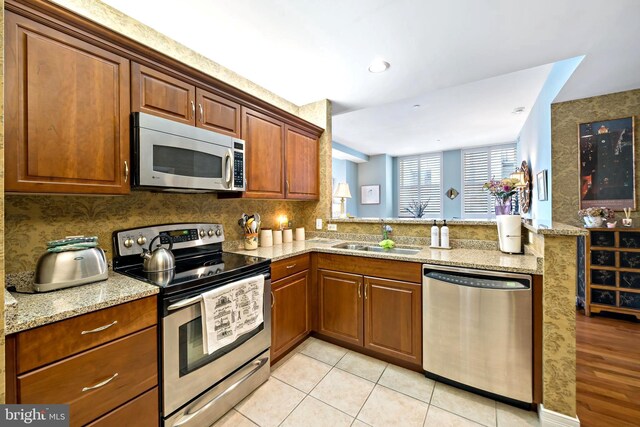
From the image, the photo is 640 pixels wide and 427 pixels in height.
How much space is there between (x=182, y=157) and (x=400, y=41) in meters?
1.76

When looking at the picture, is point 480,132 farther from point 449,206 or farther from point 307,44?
point 307,44

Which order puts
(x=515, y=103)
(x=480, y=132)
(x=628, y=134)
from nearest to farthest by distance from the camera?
(x=628, y=134) < (x=515, y=103) < (x=480, y=132)

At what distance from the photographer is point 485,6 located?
5.26 feet

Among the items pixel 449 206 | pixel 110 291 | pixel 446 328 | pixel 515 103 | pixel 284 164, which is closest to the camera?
pixel 110 291

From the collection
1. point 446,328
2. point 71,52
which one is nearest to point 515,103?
point 446,328

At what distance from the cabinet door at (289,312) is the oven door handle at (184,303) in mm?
679

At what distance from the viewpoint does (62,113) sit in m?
1.27

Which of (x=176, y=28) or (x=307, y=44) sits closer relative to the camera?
(x=176, y=28)

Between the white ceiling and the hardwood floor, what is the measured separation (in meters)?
2.44

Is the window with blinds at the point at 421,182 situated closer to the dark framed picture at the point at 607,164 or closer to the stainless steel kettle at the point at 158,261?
the dark framed picture at the point at 607,164

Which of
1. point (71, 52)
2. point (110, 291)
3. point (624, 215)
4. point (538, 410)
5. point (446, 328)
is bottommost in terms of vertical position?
point (538, 410)

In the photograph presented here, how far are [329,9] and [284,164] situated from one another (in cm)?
131

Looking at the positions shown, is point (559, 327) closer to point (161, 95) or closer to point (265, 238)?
point (265, 238)

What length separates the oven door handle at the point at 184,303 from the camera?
1337 mm
